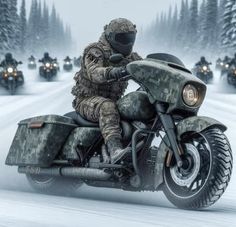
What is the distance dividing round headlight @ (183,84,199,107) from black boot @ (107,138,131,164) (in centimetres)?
63

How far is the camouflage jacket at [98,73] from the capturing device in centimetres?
516

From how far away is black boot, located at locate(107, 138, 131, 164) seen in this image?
15.8 ft

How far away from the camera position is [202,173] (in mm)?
4355

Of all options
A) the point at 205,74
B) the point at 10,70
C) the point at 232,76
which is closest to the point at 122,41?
the point at 10,70

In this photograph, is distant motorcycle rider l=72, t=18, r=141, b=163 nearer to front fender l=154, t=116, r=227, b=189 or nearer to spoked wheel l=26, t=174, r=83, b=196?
front fender l=154, t=116, r=227, b=189

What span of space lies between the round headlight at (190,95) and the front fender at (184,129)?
10cm

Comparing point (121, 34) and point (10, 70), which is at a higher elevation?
point (121, 34)

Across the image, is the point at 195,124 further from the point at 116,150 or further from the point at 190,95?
the point at 116,150

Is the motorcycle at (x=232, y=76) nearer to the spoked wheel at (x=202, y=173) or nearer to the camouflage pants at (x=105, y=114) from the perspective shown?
the camouflage pants at (x=105, y=114)

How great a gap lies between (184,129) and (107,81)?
0.86 metres

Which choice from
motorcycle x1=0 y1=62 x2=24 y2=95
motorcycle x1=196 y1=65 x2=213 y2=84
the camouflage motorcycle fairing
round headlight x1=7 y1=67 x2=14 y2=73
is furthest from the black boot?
motorcycle x1=196 y1=65 x2=213 y2=84

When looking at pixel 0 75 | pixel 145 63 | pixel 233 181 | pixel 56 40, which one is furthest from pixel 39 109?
pixel 56 40

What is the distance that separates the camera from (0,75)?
25391mm

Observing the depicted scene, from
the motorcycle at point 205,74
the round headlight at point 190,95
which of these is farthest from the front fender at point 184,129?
the motorcycle at point 205,74
